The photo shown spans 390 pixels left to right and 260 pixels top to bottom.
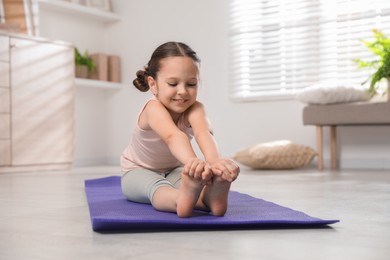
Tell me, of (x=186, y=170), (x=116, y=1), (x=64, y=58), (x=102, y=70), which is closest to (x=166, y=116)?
(x=186, y=170)

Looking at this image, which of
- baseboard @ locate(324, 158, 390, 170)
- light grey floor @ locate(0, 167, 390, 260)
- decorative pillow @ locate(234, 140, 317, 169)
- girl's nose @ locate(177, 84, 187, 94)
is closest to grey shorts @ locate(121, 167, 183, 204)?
light grey floor @ locate(0, 167, 390, 260)

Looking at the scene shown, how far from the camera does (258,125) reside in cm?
446

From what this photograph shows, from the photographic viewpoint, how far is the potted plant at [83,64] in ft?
15.6

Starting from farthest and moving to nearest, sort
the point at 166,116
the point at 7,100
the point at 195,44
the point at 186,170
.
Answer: the point at 195,44 → the point at 7,100 → the point at 166,116 → the point at 186,170

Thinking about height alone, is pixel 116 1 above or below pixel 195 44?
above

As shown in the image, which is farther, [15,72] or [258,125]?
[258,125]

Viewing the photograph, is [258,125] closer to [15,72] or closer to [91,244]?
[15,72]

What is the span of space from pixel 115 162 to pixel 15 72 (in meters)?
1.62

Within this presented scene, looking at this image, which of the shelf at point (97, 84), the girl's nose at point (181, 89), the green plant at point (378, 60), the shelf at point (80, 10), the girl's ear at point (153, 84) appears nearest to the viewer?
the girl's nose at point (181, 89)

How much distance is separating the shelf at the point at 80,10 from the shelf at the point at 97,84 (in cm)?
57

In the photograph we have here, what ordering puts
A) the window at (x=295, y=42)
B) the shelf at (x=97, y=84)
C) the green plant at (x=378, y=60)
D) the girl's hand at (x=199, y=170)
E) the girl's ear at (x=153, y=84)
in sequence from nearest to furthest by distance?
1. the girl's hand at (x=199, y=170)
2. the girl's ear at (x=153, y=84)
3. the green plant at (x=378, y=60)
4. the window at (x=295, y=42)
5. the shelf at (x=97, y=84)

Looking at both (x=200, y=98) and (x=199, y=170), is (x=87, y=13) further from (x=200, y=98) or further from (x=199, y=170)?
(x=199, y=170)

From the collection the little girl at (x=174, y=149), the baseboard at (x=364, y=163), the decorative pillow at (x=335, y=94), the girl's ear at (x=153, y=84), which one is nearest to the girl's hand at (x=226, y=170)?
the little girl at (x=174, y=149)

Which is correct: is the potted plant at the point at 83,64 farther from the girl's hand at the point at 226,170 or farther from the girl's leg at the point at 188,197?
the girl's hand at the point at 226,170
